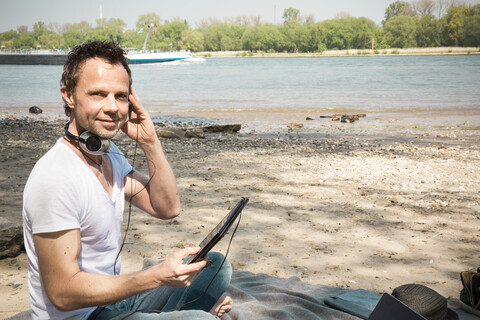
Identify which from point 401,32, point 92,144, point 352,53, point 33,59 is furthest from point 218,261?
point 401,32

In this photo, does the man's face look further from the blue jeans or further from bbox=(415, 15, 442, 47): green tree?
bbox=(415, 15, 442, 47): green tree

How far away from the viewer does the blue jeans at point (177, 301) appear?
2.10 meters

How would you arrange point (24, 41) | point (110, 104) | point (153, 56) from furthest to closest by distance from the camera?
point (24, 41) → point (153, 56) → point (110, 104)

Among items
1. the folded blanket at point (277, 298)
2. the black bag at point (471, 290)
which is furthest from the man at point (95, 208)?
the black bag at point (471, 290)

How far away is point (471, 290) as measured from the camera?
11.2ft

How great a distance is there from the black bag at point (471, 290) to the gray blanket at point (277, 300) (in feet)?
0.27

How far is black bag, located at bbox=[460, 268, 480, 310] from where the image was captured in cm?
340

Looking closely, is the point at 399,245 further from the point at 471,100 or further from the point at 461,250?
the point at 471,100

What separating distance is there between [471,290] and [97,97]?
2.78 metres

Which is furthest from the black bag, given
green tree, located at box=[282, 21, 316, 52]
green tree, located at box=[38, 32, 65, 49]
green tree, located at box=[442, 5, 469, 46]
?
green tree, located at box=[38, 32, 65, 49]

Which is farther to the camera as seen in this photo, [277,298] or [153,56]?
[153,56]

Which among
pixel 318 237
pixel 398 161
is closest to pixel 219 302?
pixel 318 237

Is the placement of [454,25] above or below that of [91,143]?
above

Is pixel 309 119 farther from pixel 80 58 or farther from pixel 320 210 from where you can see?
pixel 80 58
